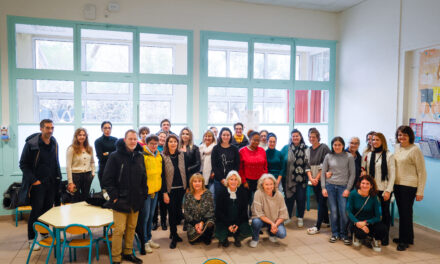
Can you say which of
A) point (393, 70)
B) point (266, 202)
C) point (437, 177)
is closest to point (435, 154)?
point (437, 177)

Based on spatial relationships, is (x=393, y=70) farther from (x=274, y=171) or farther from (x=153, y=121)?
(x=153, y=121)

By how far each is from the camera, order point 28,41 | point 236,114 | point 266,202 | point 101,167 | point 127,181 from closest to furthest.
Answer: point 127,181
point 266,202
point 101,167
point 28,41
point 236,114

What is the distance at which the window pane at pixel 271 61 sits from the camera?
6.50 metres

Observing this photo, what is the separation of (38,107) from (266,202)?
4098 mm

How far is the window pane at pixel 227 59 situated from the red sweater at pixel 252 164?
86.7 inches

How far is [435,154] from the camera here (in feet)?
15.4

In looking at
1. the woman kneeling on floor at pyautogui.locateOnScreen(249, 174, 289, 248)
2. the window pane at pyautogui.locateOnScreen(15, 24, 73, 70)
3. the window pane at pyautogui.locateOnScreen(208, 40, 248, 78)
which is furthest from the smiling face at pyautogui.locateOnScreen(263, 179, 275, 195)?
the window pane at pyautogui.locateOnScreen(15, 24, 73, 70)

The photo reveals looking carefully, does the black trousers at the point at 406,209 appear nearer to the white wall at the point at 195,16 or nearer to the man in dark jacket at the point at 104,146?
the white wall at the point at 195,16

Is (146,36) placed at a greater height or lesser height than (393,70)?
greater

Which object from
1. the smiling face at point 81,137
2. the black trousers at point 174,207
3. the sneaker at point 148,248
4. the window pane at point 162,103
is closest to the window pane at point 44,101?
the window pane at point 162,103

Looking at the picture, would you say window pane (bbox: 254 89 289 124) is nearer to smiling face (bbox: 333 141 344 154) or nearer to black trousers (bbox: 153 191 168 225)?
smiling face (bbox: 333 141 344 154)

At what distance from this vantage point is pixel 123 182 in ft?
11.1

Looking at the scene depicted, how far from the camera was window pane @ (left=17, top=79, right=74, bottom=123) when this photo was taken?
537 centimetres

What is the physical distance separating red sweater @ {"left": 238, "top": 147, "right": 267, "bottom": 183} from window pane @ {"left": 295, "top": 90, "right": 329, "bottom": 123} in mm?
2433
